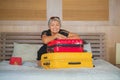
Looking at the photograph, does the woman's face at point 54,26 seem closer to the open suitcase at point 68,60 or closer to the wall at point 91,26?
Result: the open suitcase at point 68,60

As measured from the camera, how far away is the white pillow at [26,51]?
4335 millimetres

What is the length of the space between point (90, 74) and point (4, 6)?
253 centimetres

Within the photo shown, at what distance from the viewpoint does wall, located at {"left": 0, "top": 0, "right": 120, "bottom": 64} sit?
4.77 meters

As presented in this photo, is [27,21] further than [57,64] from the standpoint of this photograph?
Yes

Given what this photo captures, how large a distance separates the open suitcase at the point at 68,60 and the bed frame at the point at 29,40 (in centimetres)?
154

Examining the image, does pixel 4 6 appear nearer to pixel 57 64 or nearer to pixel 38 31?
pixel 38 31

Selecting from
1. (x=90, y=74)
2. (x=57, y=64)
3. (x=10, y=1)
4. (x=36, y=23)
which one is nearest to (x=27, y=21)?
(x=36, y=23)

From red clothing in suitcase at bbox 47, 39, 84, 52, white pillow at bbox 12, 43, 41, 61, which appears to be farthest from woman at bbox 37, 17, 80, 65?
white pillow at bbox 12, 43, 41, 61

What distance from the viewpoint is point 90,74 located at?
2.79 metres

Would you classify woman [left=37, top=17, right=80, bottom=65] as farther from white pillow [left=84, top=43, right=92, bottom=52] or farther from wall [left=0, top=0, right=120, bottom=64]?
wall [left=0, top=0, right=120, bottom=64]

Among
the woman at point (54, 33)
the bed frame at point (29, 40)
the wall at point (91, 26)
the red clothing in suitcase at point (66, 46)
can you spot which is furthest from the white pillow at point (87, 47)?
the red clothing in suitcase at point (66, 46)

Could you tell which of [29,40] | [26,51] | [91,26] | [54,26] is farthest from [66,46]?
[91,26]

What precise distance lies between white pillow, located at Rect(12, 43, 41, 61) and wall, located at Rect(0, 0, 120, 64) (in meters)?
0.42

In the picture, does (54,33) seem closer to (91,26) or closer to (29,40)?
(29,40)
